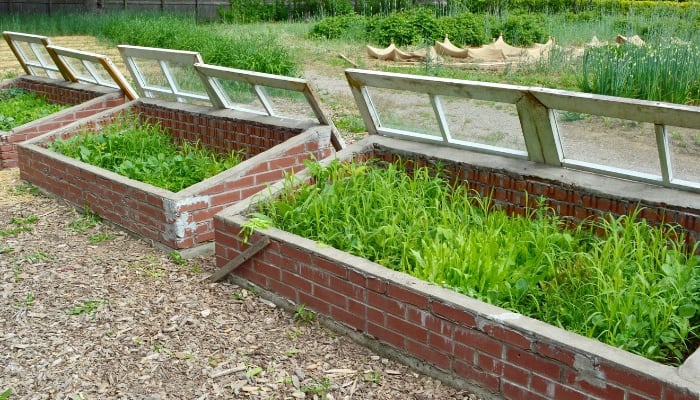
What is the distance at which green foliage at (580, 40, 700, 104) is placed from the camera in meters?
8.27

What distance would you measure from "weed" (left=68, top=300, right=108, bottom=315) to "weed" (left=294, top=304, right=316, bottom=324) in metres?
1.32

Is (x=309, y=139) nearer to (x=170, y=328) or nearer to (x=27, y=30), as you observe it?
(x=170, y=328)

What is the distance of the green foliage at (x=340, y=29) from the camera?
1764cm

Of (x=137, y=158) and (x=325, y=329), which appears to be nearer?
(x=325, y=329)

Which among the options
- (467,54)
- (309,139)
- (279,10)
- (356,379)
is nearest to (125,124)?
(309,139)

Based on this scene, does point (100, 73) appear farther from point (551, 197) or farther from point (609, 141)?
point (609, 141)

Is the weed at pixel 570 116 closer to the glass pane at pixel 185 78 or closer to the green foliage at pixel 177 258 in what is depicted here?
the green foliage at pixel 177 258

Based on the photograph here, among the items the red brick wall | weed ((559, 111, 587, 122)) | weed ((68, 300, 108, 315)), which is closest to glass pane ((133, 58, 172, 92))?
the red brick wall

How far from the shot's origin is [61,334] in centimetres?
472

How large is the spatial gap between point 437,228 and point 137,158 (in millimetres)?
3727

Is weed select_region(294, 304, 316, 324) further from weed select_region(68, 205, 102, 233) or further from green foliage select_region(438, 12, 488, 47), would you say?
green foliage select_region(438, 12, 488, 47)

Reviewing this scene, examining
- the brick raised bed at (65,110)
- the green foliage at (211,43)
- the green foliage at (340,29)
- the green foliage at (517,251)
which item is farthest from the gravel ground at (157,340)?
the green foliage at (340,29)

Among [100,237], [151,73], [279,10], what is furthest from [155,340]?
[279,10]

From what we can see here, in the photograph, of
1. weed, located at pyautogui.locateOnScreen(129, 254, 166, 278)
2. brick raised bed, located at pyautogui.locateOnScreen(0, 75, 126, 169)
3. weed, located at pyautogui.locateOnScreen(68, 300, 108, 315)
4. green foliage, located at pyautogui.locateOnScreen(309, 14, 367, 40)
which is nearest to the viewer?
weed, located at pyautogui.locateOnScreen(68, 300, 108, 315)
